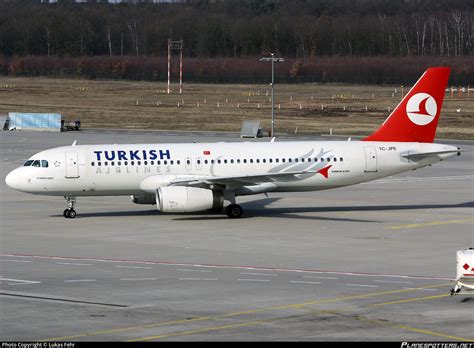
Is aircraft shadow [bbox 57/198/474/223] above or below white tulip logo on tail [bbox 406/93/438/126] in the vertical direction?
below

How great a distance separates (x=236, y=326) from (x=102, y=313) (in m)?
4.85

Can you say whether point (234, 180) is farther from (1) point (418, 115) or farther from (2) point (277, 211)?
(1) point (418, 115)

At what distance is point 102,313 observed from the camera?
1286 inches

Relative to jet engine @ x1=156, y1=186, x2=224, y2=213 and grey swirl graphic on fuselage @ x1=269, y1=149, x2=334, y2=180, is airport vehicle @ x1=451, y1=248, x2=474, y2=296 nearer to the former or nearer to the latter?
jet engine @ x1=156, y1=186, x2=224, y2=213

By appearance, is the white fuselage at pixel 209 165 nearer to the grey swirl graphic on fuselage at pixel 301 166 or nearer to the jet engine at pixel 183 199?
the grey swirl graphic on fuselage at pixel 301 166

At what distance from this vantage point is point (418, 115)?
60.7 meters

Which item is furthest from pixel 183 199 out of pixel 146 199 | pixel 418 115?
pixel 418 115

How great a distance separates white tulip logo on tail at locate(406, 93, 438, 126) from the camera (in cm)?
6059

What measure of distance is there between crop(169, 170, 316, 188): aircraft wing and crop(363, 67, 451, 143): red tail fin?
22.6ft

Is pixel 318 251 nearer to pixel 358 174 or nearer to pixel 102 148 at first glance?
pixel 358 174

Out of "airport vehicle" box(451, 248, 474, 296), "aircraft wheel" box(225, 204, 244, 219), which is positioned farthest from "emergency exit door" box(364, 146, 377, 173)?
"airport vehicle" box(451, 248, 474, 296)

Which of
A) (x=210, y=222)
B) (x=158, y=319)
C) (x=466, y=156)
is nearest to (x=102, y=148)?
(x=210, y=222)

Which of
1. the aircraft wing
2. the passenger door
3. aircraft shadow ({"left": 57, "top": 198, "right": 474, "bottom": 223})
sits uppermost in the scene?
the passenger door

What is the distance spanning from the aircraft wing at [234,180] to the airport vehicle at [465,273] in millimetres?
22207
